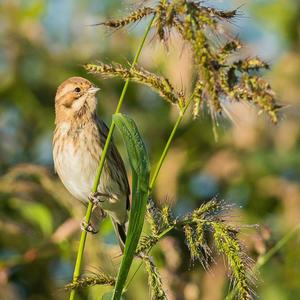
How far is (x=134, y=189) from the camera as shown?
2566 millimetres

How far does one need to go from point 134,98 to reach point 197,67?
4.56m

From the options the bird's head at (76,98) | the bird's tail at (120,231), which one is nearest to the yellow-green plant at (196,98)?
the bird's head at (76,98)

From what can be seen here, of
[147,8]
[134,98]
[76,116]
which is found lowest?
[147,8]

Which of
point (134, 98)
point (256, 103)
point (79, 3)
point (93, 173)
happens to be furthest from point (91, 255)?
point (79, 3)

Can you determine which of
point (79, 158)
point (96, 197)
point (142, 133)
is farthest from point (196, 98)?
point (142, 133)

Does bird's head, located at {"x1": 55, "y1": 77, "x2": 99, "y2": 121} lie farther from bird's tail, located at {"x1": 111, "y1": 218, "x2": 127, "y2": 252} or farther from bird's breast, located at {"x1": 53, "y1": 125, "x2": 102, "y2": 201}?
bird's tail, located at {"x1": 111, "y1": 218, "x2": 127, "y2": 252}

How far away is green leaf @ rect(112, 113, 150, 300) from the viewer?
2.51m

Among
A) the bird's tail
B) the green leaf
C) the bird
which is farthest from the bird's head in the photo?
the green leaf

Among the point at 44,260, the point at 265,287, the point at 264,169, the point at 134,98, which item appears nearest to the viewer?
the point at 265,287

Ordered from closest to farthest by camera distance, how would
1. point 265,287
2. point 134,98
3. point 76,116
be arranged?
point 76,116
point 265,287
point 134,98

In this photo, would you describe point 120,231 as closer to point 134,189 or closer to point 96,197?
point 96,197

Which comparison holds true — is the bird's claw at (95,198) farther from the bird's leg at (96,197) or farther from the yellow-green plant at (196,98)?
the yellow-green plant at (196,98)

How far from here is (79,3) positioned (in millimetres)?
6969

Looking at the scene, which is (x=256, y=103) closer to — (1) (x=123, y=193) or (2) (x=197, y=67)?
(2) (x=197, y=67)
